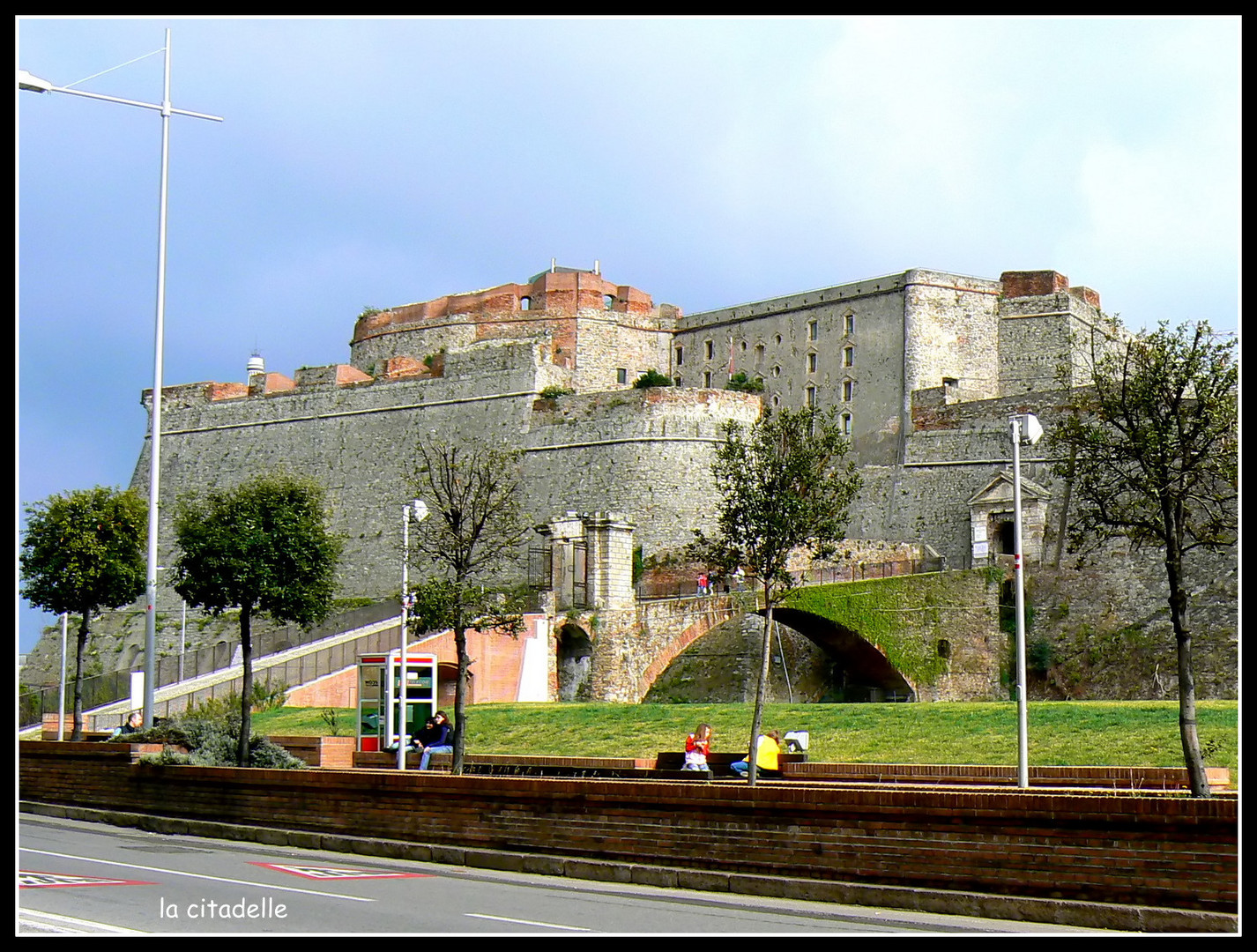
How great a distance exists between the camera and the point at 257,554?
2047cm

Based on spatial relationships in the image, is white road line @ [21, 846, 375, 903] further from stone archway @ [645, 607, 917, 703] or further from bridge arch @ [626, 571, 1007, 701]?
stone archway @ [645, 607, 917, 703]

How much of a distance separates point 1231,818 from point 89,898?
8.10 meters

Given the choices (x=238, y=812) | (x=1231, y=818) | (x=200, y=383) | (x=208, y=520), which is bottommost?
(x=238, y=812)

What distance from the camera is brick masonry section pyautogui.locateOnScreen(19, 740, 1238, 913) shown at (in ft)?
32.6

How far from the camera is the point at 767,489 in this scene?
19.4 meters

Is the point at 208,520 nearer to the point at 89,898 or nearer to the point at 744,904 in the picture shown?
the point at 89,898

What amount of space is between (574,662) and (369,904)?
1137 inches

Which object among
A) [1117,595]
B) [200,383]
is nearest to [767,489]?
[1117,595]

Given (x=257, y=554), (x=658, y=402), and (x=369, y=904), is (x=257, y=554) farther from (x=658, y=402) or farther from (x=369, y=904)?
(x=658, y=402)

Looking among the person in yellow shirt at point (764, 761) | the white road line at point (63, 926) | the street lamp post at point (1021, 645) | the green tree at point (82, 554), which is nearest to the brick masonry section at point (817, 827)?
the street lamp post at point (1021, 645)

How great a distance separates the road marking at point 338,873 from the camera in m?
13.2

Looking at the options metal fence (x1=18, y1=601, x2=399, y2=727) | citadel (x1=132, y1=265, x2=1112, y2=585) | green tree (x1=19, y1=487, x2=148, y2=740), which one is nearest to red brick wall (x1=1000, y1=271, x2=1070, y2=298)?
citadel (x1=132, y1=265, x2=1112, y2=585)

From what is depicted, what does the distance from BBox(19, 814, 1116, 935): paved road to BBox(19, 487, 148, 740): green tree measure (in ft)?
41.3

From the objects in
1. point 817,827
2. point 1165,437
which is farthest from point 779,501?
point 817,827
